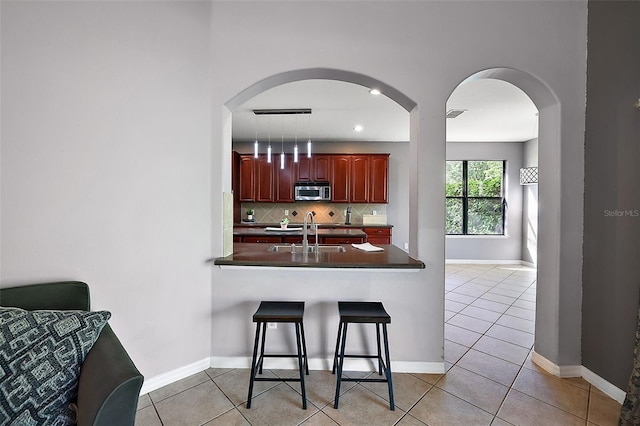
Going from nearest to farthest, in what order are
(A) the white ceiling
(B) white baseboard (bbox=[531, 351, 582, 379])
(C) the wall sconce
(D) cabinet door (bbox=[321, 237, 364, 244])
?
(B) white baseboard (bbox=[531, 351, 582, 379]), (A) the white ceiling, (D) cabinet door (bbox=[321, 237, 364, 244]), (C) the wall sconce

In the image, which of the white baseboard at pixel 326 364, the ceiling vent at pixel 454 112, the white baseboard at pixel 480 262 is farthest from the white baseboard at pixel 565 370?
the white baseboard at pixel 480 262

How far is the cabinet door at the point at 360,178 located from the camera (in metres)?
5.65

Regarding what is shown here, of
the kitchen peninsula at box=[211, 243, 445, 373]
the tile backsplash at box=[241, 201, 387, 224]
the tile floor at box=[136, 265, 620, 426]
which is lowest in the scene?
the tile floor at box=[136, 265, 620, 426]

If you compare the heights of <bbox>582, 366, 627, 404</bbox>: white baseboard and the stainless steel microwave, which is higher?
the stainless steel microwave

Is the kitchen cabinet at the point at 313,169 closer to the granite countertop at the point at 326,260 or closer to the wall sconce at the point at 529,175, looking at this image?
the granite countertop at the point at 326,260

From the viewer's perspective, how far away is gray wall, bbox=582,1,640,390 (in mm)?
1795

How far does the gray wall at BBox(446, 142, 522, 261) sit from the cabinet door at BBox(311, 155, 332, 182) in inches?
110

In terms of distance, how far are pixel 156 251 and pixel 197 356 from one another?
34.5 inches

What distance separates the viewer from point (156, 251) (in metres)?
1.93

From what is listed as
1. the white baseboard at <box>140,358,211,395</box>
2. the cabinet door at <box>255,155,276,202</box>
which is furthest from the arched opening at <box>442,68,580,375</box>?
the cabinet door at <box>255,155,276,202</box>

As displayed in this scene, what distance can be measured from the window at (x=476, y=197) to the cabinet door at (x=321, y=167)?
9.32 ft

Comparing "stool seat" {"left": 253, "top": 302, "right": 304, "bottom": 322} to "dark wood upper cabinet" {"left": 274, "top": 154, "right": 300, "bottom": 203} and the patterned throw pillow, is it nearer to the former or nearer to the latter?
the patterned throw pillow

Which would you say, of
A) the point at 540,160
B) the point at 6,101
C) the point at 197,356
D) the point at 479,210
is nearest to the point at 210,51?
the point at 6,101

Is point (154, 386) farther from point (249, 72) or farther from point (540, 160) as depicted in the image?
point (540, 160)
